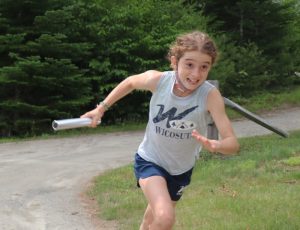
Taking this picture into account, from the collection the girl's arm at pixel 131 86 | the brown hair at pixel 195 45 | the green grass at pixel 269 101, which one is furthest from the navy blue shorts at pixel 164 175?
the green grass at pixel 269 101

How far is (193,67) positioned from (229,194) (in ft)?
10.0

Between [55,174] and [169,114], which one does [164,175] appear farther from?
[55,174]

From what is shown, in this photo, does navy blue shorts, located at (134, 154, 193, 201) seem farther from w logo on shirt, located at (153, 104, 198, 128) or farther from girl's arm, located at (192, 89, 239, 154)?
girl's arm, located at (192, 89, 239, 154)

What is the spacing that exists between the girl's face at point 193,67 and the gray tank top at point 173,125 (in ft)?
0.38

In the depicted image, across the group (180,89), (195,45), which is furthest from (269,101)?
(195,45)

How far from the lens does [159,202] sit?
3.84 m

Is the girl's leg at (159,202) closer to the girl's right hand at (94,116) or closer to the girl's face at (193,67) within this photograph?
the girl's right hand at (94,116)

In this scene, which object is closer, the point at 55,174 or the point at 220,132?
the point at 220,132

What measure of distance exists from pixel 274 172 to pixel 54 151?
516 centimetres

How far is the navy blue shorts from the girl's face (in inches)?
24.8

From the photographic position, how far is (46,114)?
14867mm

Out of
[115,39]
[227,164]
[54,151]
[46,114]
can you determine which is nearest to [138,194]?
[227,164]

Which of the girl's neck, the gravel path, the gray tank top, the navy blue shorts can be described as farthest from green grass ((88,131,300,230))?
the girl's neck

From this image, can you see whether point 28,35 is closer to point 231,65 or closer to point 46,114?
point 46,114
